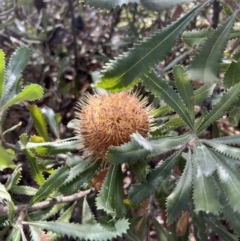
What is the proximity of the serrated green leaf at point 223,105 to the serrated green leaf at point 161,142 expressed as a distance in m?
0.06

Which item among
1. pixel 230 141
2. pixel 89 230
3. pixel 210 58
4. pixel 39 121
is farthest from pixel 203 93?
pixel 39 121

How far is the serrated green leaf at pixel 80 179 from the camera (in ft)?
4.42

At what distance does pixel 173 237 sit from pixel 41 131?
675 millimetres

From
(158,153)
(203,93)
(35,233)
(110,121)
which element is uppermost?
(203,93)

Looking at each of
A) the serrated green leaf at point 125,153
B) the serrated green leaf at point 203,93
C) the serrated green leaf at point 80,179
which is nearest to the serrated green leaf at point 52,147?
the serrated green leaf at point 80,179

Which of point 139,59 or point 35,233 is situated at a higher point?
point 139,59

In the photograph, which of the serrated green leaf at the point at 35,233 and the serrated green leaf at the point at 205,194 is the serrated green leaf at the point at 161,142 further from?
the serrated green leaf at the point at 35,233

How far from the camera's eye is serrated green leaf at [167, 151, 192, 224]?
1.15 meters

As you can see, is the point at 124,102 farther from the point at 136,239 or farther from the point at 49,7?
the point at 49,7

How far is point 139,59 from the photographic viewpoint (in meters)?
1.04

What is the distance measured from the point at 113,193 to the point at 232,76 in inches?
20.0

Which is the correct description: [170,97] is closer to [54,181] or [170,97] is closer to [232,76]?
[232,76]

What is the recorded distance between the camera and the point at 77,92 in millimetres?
2754

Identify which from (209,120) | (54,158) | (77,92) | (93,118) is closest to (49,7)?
(77,92)
